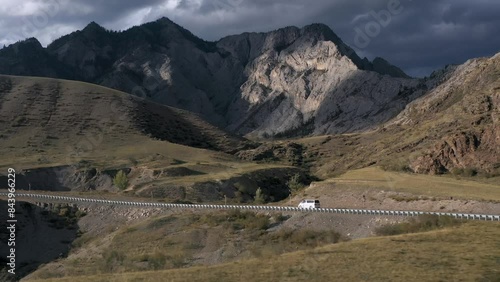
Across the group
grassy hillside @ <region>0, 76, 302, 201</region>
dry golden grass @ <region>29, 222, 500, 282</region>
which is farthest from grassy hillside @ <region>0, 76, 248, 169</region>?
dry golden grass @ <region>29, 222, 500, 282</region>

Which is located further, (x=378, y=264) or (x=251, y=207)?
(x=251, y=207)

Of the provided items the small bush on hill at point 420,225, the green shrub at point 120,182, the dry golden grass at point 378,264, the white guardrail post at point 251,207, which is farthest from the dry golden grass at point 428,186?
the green shrub at point 120,182

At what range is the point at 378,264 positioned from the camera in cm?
2820

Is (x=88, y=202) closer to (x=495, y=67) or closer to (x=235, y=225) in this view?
(x=235, y=225)

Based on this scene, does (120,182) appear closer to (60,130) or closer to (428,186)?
(428,186)

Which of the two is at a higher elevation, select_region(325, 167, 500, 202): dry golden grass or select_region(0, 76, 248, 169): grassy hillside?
select_region(0, 76, 248, 169): grassy hillside

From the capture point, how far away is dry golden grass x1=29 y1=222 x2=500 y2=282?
25984 millimetres

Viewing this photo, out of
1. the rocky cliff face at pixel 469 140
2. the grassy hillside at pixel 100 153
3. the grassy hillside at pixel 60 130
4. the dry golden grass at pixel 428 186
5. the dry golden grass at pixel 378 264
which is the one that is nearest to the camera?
the dry golden grass at pixel 378 264

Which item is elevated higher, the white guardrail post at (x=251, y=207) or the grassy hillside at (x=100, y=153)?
the grassy hillside at (x=100, y=153)

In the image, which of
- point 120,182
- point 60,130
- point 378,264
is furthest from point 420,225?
point 60,130

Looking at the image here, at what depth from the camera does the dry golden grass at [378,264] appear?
25984 millimetres

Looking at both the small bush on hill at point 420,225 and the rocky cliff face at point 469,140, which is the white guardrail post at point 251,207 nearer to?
the small bush on hill at point 420,225

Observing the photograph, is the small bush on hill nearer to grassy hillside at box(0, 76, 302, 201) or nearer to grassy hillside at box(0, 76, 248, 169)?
grassy hillside at box(0, 76, 302, 201)

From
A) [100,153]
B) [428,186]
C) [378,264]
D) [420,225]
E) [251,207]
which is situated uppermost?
[100,153]
